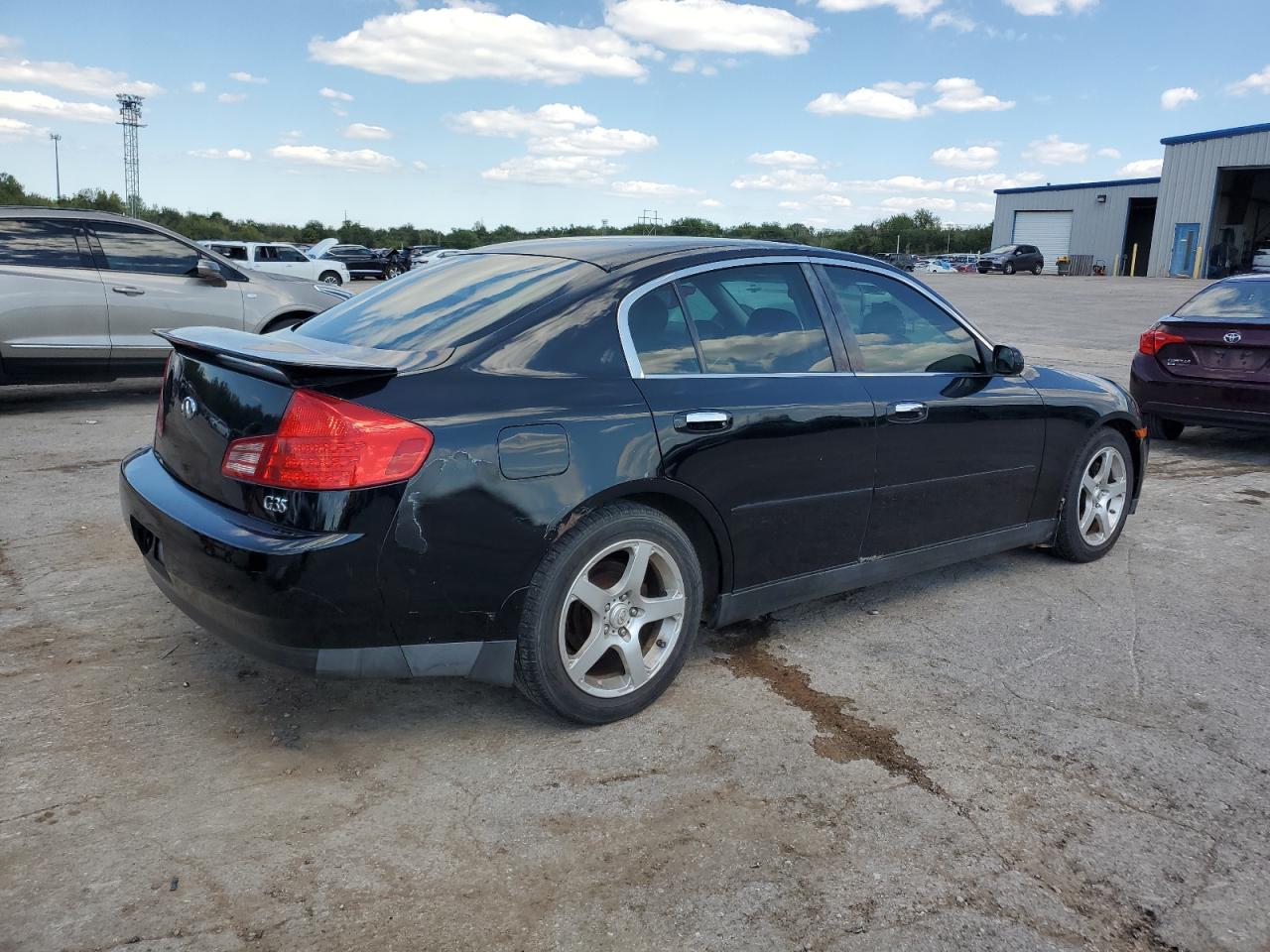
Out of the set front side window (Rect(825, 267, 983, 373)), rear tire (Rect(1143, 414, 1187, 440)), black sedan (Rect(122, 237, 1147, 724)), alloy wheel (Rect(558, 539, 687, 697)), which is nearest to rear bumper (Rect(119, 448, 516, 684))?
black sedan (Rect(122, 237, 1147, 724))

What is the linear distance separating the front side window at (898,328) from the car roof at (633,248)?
0.14m

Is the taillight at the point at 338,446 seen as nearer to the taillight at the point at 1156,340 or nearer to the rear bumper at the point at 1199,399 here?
the rear bumper at the point at 1199,399

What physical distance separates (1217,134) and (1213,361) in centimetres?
4213

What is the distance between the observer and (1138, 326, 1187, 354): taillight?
25.3 ft

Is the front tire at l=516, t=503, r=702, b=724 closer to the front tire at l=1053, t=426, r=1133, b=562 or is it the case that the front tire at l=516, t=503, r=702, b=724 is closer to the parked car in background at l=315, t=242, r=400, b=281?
the front tire at l=1053, t=426, r=1133, b=562

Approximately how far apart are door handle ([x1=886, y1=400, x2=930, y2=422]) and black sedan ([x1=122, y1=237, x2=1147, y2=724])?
0.04ft

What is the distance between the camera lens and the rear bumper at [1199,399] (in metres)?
7.21

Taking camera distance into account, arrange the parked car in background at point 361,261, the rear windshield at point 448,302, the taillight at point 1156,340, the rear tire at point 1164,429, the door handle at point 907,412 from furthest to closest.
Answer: the parked car in background at point 361,261, the rear tire at point 1164,429, the taillight at point 1156,340, the door handle at point 907,412, the rear windshield at point 448,302

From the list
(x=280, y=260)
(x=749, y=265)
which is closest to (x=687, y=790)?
(x=749, y=265)

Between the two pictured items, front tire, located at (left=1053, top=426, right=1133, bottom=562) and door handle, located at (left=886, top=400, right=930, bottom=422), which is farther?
front tire, located at (left=1053, top=426, right=1133, bottom=562)

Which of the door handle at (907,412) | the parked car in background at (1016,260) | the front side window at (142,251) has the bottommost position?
the door handle at (907,412)

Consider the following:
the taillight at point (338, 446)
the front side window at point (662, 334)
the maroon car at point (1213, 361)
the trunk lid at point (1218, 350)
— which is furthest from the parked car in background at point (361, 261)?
the taillight at point (338, 446)

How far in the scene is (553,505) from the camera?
291cm

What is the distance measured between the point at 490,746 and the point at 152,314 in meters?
7.25
